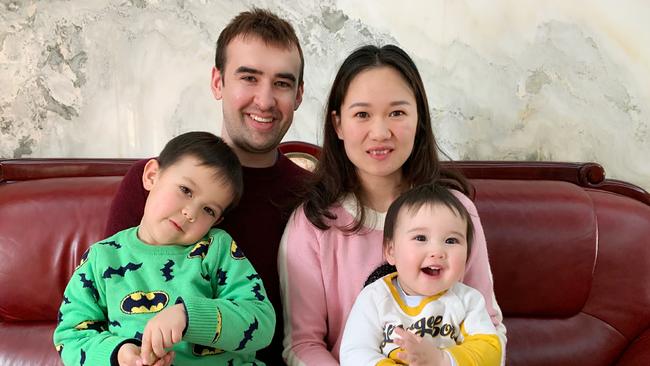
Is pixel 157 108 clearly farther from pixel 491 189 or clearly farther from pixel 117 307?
pixel 491 189

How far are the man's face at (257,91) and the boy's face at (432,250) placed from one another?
0.65 meters

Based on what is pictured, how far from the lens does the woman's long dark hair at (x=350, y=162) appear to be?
1.53 metres

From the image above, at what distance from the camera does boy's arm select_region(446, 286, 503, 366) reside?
118 centimetres

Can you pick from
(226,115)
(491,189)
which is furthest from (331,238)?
(491,189)

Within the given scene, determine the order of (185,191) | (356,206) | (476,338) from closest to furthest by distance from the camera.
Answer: (476,338) → (185,191) → (356,206)

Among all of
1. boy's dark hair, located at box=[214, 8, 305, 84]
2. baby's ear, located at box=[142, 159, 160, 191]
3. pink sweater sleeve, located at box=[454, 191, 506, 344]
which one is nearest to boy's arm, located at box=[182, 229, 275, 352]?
baby's ear, located at box=[142, 159, 160, 191]

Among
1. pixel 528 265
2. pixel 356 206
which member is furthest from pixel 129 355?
pixel 528 265

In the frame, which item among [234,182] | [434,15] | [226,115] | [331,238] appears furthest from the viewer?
[434,15]

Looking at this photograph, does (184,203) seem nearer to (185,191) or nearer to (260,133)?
(185,191)

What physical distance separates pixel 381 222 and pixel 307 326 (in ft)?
1.15

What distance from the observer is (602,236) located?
200 cm

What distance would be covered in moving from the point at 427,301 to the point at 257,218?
1.98 ft

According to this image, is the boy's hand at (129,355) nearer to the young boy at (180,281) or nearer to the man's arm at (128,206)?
the young boy at (180,281)

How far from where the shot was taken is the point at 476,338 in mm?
1238
